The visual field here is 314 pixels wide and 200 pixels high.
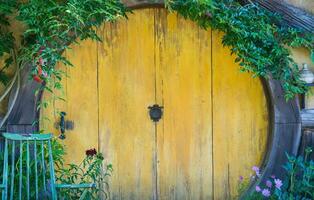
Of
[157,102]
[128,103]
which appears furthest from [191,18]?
[128,103]

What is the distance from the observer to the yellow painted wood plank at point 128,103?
12.6ft

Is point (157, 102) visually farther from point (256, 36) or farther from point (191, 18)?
point (256, 36)

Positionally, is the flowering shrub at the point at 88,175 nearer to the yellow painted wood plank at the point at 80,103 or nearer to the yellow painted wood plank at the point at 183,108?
the yellow painted wood plank at the point at 80,103

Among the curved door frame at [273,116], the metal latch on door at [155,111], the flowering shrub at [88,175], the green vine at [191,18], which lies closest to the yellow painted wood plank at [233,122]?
the curved door frame at [273,116]

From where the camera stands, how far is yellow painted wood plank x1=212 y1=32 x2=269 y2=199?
3859 millimetres

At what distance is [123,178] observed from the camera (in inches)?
155

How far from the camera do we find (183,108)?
3.89 meters

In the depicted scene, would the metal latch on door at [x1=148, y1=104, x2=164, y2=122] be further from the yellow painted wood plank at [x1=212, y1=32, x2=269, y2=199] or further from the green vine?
the green vine

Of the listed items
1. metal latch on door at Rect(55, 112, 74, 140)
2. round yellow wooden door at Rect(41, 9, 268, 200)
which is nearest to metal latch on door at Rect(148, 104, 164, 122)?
round yellow wooden door at Rect(41, 9, 268, 200)

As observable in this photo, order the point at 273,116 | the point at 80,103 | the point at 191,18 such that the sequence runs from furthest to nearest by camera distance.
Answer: the point at 80,103, the point at 273,116, the point at 191,18

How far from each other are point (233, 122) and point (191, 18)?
884 mm

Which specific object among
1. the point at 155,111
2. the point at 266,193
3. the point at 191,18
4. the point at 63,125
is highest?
the point at 191,18

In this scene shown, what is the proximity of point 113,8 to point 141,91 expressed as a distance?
0.85 metres

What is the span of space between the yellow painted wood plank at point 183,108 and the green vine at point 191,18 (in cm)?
29
